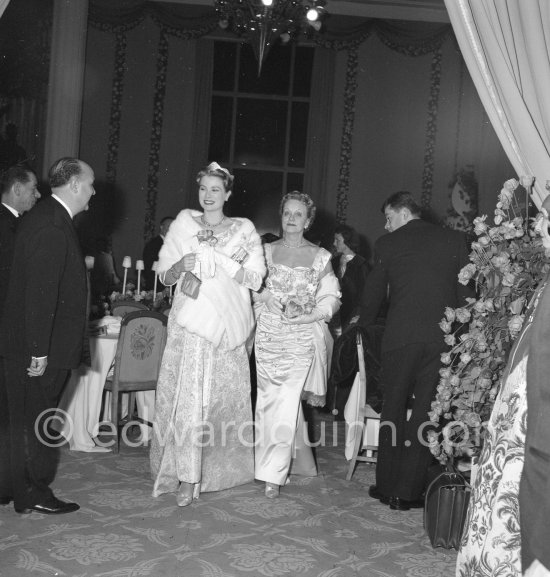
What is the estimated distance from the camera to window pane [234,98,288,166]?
1141cm

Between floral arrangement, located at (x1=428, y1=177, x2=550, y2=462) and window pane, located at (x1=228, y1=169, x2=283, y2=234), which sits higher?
window pane, located at (x1=228, y1=169, x2=283, y2=234)

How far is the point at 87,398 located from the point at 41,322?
183cm

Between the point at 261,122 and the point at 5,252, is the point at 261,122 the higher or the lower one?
the higher one

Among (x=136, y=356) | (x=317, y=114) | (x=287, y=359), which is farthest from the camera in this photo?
(x=317, y=114)

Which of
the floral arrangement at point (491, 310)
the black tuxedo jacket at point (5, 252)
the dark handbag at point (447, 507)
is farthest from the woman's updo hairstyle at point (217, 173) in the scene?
the dark handbag at point (447, 507)

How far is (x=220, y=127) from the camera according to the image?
11406mm

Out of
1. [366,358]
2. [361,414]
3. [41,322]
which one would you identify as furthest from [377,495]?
[41,322]

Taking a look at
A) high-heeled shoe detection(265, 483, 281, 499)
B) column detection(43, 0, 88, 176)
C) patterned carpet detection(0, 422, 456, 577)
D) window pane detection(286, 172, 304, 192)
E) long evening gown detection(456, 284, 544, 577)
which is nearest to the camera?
long evening gown detection(456, 284, 544, 577)

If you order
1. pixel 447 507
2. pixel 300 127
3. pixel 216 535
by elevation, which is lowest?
pixel 216 535

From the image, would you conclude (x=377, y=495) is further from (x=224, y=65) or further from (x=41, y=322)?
(x=224, y=65)

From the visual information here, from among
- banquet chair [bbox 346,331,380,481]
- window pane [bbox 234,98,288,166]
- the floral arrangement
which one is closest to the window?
window pane [bbox 234,98,288,166]

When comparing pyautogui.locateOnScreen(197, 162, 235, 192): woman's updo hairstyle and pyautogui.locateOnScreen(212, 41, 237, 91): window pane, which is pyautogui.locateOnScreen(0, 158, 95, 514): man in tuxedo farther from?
pyautogui.locateOnScreen(212, 41, 237, 91): window pane

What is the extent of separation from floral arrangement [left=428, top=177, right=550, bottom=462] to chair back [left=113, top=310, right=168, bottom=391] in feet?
8.00

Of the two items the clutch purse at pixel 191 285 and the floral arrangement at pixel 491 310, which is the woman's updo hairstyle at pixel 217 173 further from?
the floral arrangement at pixel 491 310
